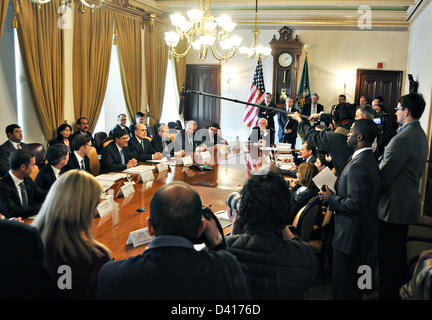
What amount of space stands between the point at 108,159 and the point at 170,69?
563 cm

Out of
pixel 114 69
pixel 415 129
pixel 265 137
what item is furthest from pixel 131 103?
pixel 415 129

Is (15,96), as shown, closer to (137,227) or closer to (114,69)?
(114,69)

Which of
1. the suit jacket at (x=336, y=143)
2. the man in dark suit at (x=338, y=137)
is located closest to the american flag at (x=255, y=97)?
the man in dark suit at (x=338, y=137)

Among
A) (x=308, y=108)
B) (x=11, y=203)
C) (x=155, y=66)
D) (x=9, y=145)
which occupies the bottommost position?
(x=11, y=203)

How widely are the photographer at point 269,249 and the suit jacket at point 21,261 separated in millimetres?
715

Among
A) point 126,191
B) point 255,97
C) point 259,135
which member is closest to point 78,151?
point 126,191

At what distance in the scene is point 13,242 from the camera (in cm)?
134

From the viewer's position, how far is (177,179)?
4094 millimetres

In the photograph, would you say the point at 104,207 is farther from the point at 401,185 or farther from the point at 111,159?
the point at 401,185

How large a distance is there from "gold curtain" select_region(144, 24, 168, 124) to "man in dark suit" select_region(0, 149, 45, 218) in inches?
230

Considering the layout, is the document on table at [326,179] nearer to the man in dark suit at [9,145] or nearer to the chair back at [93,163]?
the chair back at [93,163]

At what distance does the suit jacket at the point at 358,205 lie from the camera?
2.28 metres

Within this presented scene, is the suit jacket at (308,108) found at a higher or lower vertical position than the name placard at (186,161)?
higher

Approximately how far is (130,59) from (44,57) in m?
2.43
